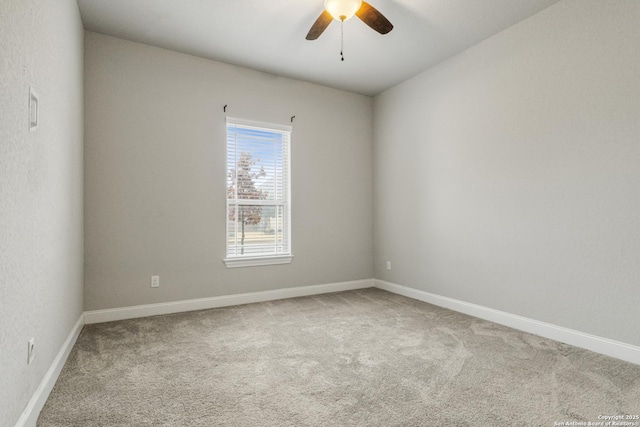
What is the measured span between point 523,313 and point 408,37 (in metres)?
2.84

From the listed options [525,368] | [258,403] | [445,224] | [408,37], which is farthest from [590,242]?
[258,403]

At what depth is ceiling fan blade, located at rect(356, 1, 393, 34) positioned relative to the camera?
2484 mm

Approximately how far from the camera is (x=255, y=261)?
13.3 feet

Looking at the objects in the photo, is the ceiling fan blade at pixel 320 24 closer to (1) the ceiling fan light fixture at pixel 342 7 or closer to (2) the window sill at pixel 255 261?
(1) the ceiling fan light fixture at pixel 342 7

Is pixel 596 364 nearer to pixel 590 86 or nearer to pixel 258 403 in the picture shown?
pixel 590 86

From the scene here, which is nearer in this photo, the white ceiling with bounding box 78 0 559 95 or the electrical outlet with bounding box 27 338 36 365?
the electrical outlet with bounding box 27 338 36 365

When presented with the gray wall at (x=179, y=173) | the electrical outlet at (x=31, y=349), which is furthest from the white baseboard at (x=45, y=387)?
the gray wall at (x=179, y=173)

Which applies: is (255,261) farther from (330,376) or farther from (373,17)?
(373,17)

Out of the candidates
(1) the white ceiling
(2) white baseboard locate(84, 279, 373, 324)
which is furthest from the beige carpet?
(1) the white ceiling

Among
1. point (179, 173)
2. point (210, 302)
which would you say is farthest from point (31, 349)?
point (179, 173)

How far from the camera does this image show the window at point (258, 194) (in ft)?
13.0

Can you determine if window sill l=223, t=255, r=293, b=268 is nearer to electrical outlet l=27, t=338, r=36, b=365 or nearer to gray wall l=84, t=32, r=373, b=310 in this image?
gray wall l=84, t=32, r=373, b=310

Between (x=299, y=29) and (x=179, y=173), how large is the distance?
193 cm

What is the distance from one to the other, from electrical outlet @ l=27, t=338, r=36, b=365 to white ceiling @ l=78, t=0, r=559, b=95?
266 centimetres
